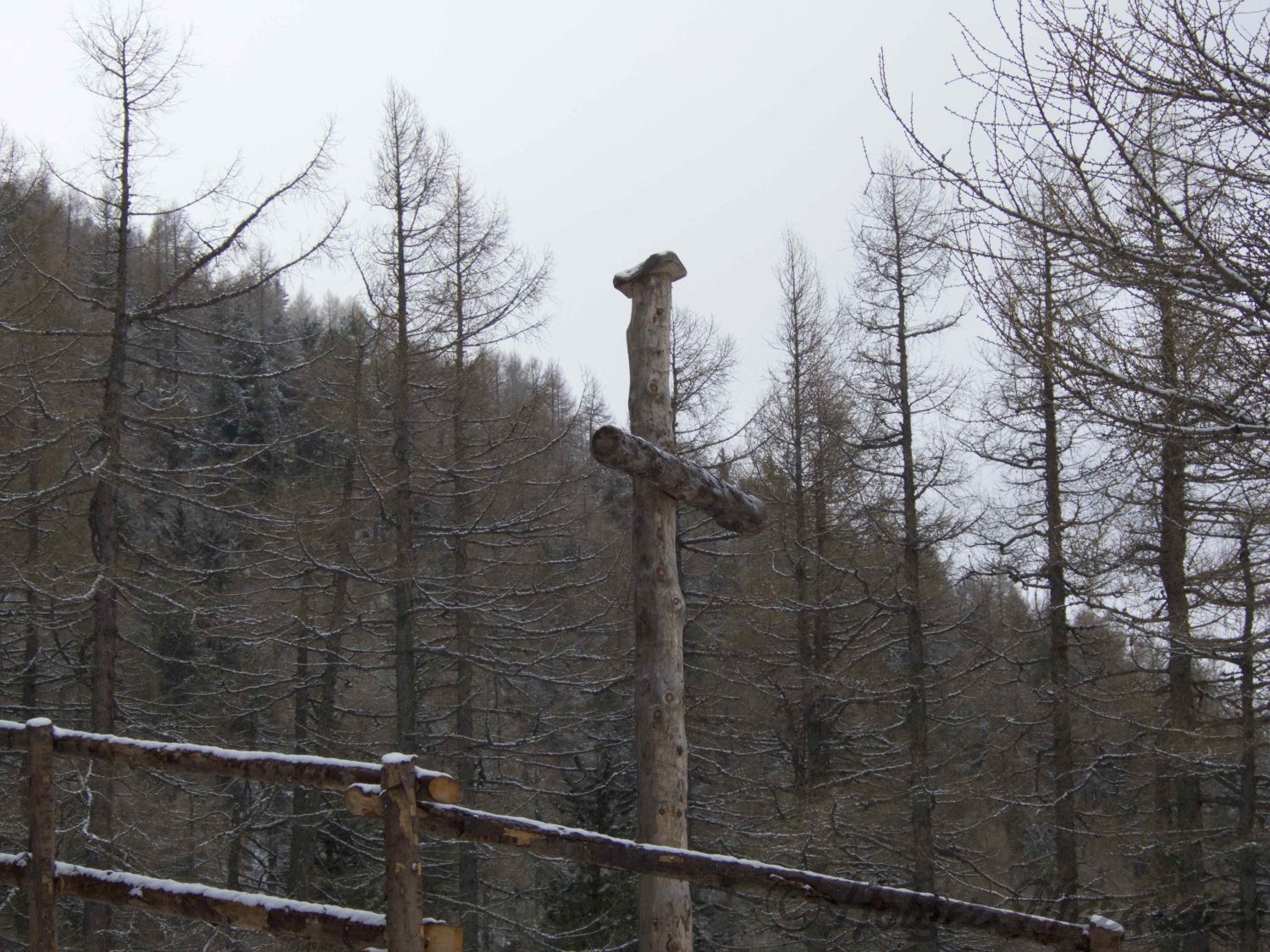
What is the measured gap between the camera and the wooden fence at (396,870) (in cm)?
309

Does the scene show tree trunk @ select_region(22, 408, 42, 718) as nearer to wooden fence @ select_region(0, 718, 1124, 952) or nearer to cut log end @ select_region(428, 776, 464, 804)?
wooden fence @ select_region(0, 718, 1124, 952)

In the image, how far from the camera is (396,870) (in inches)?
122

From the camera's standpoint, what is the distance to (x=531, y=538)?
47.8ft

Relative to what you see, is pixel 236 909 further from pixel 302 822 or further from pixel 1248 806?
pixel 1248 806

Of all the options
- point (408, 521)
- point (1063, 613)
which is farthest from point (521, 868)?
point (1063, 613)

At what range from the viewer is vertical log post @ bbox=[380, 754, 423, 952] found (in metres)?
3.04

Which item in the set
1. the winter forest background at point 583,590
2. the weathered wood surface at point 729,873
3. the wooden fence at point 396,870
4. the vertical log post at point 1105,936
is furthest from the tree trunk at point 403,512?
the vertical log post at point 1105,936

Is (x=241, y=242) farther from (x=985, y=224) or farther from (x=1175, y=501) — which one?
(x=1175, y=501)

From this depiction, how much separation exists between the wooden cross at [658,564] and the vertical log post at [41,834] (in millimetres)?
2535

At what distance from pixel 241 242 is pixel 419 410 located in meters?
3.75

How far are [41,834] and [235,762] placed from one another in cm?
73

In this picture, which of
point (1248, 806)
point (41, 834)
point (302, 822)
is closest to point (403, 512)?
point (302, 822)

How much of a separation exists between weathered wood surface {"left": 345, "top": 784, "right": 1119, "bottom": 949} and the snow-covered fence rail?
0.11m

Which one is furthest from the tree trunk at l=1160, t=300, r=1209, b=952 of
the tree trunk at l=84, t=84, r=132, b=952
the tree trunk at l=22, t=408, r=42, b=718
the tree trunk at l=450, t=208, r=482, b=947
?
the tree trunk at l=22, t=408, r=42, b=718
